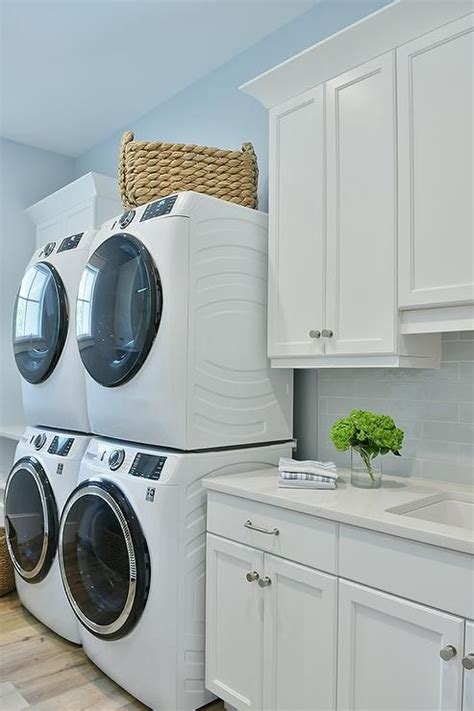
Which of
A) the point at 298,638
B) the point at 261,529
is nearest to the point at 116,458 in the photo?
the point at 261,529

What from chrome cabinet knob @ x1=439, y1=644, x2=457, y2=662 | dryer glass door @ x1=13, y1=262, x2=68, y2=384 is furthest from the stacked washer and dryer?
chrome cabinet knob @ x1=439, y1=644, x2=457, y2=662

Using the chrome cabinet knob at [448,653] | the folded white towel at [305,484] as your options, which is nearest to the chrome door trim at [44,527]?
the folded white towel at [305,484]

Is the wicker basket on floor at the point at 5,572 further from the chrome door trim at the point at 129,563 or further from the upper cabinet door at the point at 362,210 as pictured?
the upper cabinet door at the point at 362,210

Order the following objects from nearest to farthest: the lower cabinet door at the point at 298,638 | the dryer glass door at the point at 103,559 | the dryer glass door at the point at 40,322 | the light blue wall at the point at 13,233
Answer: the lower cabinet door at the point at 298,638 → the dryer glass door at the point at 103,559 → the dryer glass door at the point at 40,322 → the light blue wall at the point at 13,233

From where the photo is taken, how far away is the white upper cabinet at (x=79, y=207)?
3.27m

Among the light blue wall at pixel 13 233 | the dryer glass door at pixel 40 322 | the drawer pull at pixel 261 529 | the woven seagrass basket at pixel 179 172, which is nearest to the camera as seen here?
the drawer pull at pixel 261 529

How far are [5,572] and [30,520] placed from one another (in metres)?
0.56

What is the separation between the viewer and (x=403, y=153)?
1.72m

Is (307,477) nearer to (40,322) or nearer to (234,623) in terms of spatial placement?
(234,623)

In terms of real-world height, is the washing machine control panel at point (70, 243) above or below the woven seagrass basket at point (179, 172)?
below

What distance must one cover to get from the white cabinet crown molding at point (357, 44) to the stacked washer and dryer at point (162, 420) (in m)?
0.47

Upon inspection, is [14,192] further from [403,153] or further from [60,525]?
[403,153]

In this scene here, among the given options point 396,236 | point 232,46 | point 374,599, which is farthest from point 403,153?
point 232,46

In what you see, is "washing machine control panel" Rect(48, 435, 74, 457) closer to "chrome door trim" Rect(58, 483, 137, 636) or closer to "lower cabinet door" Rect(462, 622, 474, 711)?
"chrome door trim" Rect(58, 483, 137, 636)
